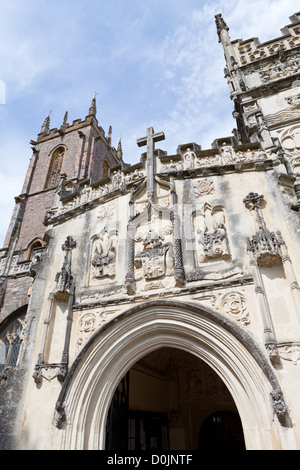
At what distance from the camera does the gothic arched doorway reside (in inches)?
340

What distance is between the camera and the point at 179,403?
9.51 metres

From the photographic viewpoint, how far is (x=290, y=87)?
31.6ft

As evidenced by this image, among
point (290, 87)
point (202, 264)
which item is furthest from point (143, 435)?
point (290, 87)

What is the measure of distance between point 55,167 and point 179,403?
18680mm

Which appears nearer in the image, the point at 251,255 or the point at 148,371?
the point at 251,255

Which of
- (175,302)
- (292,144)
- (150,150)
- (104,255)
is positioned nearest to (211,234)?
(175,302)

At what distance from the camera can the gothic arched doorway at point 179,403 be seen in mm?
8625

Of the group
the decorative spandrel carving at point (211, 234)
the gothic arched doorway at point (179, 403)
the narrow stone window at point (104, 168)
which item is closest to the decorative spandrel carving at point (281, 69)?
the decorative spandrel carving at point (211, 234)

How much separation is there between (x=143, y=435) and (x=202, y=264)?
5.08 meters

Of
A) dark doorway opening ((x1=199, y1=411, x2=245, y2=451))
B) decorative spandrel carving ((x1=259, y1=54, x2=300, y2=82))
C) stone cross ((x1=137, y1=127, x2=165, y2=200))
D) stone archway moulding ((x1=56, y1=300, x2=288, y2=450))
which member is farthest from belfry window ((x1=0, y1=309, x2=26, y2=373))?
decorative spandrel carving ((x1=259, y1=54, x2=300, y2=82))

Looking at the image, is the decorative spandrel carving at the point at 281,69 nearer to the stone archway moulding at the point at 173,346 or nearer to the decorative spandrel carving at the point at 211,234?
the decorative spandrel carving at the point at 211,234
